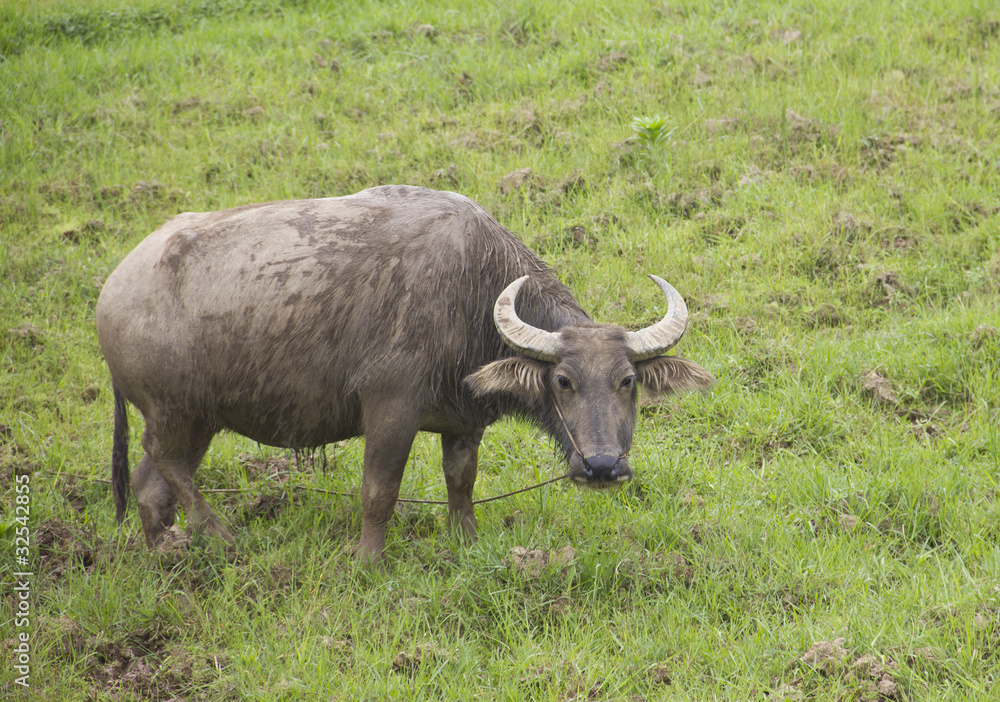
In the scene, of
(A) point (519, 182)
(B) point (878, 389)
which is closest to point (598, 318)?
(A) point (519, 182)

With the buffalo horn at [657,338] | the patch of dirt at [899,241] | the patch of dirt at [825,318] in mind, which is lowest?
the patch of dirt at [825,318]

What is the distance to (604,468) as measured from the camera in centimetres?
389

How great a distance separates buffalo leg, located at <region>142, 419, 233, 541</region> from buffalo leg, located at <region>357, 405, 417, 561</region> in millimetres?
842

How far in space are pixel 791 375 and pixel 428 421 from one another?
251cm

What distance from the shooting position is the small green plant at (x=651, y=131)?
7.62 meters

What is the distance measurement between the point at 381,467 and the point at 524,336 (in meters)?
1.00

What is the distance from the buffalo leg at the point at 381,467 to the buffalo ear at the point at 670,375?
1.20 metres

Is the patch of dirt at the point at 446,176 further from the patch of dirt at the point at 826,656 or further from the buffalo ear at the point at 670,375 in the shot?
the patch of dirt at the point at 826,656

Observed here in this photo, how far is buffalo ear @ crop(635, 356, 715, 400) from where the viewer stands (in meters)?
4.36

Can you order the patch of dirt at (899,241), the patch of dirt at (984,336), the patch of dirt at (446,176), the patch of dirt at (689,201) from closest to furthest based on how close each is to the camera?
1. the patch of dirt at (984,336)
2. the patch of dirt at (899,241)
3. the patch of dirt at (689,201)
4. the patch of dirt at (446,176)

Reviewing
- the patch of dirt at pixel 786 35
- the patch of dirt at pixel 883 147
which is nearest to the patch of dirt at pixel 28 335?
the patch of dirt at pixel 883 147

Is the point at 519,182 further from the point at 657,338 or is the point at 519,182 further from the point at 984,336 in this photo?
the point at 984,336

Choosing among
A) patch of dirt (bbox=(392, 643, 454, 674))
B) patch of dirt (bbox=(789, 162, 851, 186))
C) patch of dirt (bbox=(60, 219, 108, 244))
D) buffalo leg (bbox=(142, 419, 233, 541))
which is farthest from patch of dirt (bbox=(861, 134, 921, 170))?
patch of dirt (bbox=(60, 219, 108, 244))

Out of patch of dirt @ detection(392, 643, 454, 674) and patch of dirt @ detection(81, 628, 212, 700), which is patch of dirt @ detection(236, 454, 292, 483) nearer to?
patch of dirt @ detection(81, 628, 212, 700)
